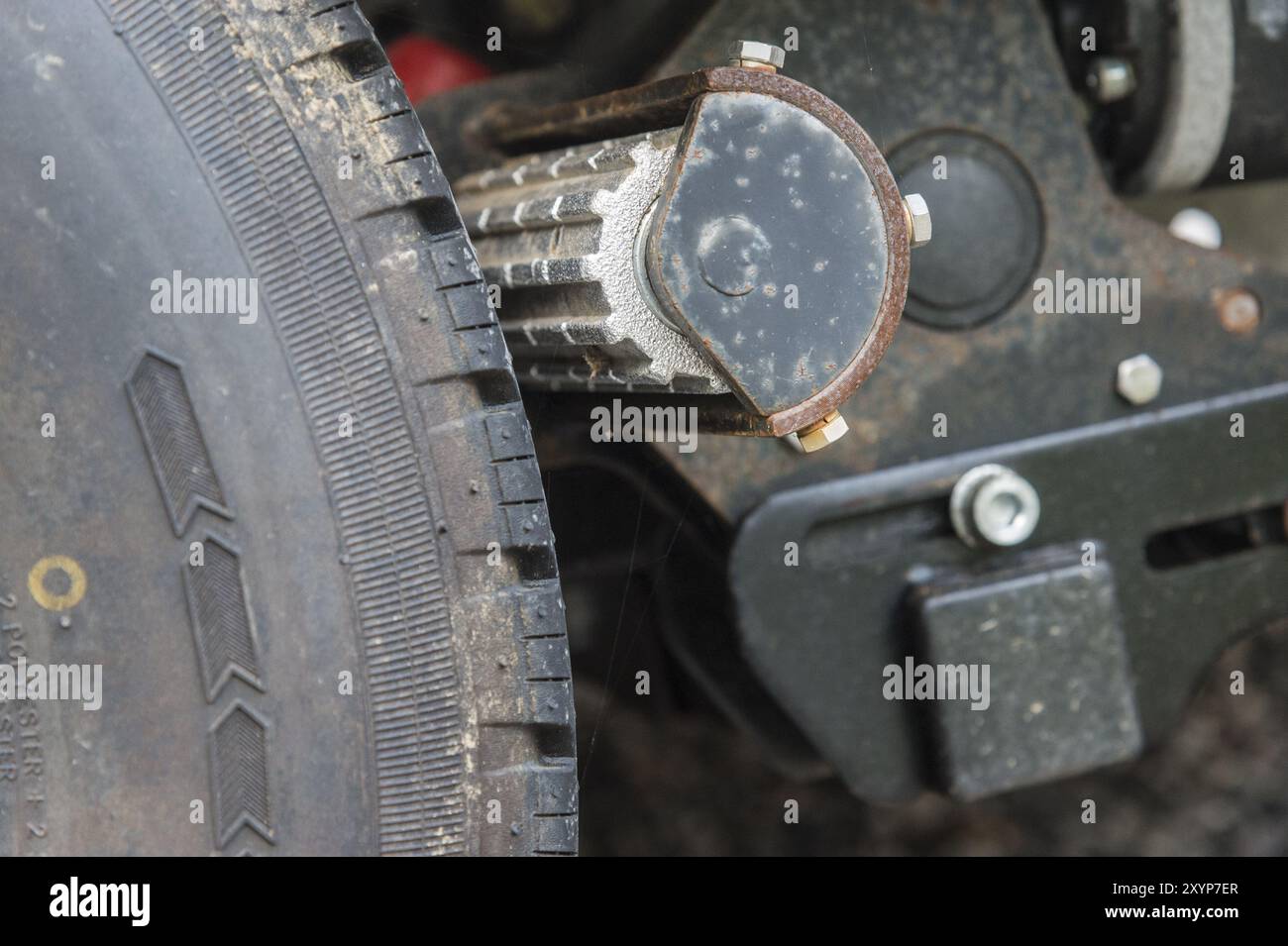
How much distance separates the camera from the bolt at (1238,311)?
1.27 m

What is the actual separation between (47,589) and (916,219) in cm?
59

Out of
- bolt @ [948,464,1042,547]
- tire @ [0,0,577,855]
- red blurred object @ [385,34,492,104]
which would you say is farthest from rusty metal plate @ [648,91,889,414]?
red blurred object @ [385,34,492,104]

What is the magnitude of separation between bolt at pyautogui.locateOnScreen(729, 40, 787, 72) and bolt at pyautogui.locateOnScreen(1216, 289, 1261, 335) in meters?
0.61

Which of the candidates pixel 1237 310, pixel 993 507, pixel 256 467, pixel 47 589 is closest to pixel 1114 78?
pixel 1237 310

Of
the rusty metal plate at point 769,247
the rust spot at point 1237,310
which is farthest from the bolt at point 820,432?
the rust spot at point 1237,310

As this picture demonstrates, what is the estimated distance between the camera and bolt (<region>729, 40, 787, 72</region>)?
2.81ft

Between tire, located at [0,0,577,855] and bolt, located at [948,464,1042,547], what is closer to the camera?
tire, located at [0,0,577,855]

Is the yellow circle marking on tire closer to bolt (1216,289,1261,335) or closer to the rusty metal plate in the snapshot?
the rusty metal plate

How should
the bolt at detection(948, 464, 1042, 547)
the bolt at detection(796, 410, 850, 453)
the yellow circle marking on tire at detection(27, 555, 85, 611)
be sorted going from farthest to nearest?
the bolt at detection(948, 464, 1042, 547) < the bolt at detection(796, 410, 850, 453) < the yellow circle marking on tire at detection(27, 555, 85, 611)

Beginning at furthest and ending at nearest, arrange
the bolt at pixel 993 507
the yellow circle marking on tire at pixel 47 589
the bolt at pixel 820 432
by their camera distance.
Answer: the bolt at pixel 993 507
the bolt at pixel 820 432
the yellow circle marking on tire at pixel 47 589

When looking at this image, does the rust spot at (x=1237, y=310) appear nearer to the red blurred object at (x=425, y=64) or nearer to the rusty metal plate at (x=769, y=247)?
the rusty metal plate at (x=769, y=247)

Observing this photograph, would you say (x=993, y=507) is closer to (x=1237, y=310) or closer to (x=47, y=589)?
(x=1237, y=310)

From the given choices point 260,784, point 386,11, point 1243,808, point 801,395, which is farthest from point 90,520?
point 1243,808

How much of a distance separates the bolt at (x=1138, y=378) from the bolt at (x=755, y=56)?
0.54 m
